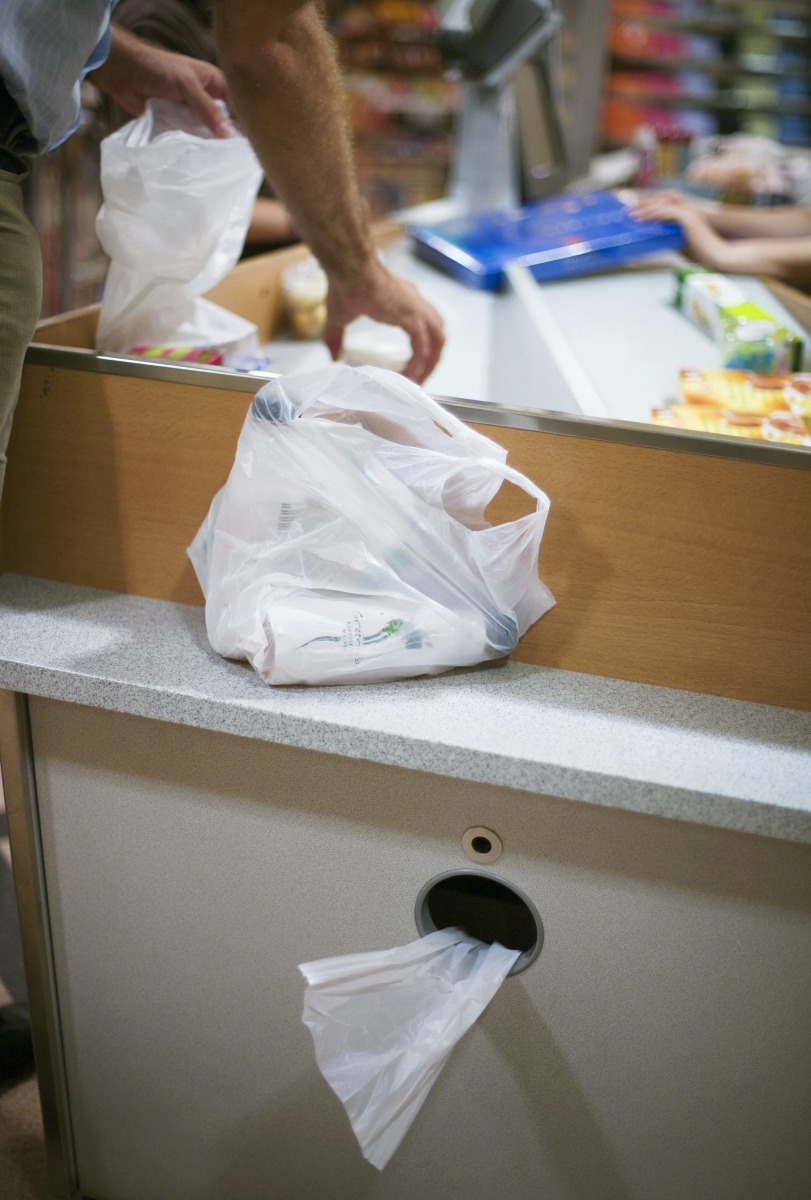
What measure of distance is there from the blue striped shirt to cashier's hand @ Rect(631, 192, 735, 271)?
178 cm

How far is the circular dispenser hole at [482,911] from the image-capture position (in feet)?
3.15

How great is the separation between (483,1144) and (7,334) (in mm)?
936

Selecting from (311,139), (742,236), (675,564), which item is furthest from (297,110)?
(742,236)

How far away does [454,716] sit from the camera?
80 centimetres

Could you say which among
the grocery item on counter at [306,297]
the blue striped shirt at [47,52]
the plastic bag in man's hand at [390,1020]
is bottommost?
the plastic bag in man's hand at [390,1020]

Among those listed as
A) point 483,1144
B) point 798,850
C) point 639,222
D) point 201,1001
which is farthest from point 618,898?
point 639,222

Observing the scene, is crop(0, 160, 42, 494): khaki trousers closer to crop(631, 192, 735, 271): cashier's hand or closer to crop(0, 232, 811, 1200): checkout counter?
crop(0, 232, 811, 1200): checkout counter

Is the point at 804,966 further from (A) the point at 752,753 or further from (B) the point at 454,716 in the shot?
(B) the point at 454,716

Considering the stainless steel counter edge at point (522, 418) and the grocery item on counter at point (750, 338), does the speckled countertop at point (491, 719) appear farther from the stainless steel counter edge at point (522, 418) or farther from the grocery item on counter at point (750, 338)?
the grocery item on counter at point (750, 338)

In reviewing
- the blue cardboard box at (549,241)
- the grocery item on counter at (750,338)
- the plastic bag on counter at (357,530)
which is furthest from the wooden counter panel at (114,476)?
the blue cardboard box at (549,241)

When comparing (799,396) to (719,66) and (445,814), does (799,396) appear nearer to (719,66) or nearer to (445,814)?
(445,814)

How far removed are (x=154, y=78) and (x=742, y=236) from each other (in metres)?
1.80

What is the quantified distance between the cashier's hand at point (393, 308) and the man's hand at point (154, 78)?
0.95ft

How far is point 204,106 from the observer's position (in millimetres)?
1201
